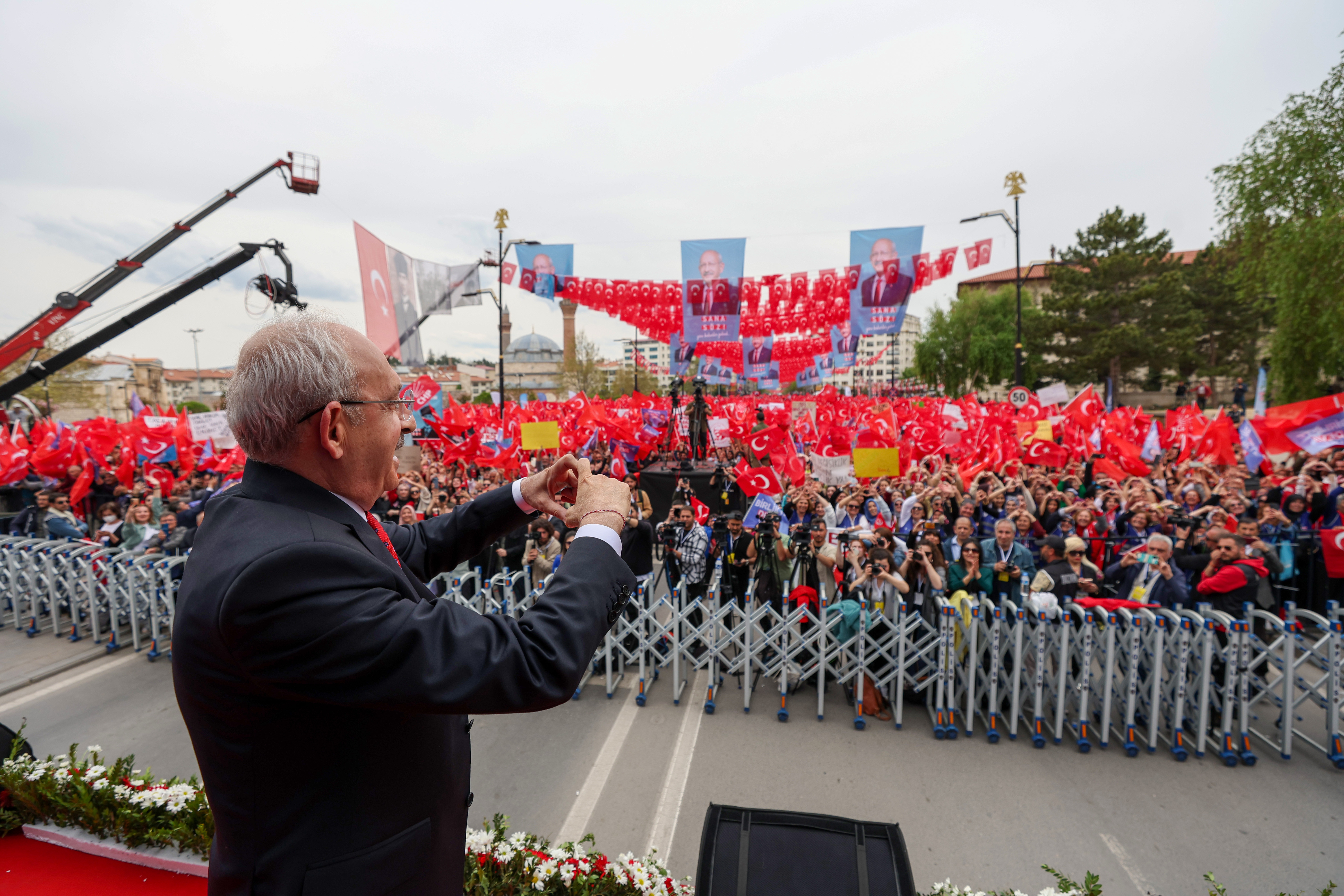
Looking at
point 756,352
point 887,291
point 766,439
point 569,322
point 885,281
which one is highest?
point 569,322

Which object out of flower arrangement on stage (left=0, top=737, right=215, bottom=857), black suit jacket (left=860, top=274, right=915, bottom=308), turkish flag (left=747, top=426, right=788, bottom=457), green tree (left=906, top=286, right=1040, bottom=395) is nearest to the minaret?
green tree (left=906, top=286, right=1040, bottom=395)

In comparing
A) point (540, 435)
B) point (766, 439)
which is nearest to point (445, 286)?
point (540, 435)

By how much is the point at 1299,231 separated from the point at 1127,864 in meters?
25.1

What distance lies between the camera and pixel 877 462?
27.9ft

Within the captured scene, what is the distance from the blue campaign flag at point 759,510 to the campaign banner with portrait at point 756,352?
67.9 feet

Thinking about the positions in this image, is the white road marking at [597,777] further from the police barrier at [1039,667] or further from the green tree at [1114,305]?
the green tree at [1114,305]

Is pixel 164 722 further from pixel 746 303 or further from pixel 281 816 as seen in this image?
pixel 746 303

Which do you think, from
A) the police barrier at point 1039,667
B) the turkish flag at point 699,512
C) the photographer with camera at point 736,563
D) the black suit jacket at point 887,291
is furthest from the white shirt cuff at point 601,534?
the black suit jacket at point 887,291

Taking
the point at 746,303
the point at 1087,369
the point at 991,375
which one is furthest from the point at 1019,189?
the point at 991,375

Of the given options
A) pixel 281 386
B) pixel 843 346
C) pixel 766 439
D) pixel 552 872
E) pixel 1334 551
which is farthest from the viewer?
pixel 843 346

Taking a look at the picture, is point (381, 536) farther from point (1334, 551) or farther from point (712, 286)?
point (712, 286)

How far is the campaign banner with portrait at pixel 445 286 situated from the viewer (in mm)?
13211

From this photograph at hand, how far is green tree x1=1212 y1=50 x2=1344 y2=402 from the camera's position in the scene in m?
19.5

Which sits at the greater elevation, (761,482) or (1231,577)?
(761,482)
